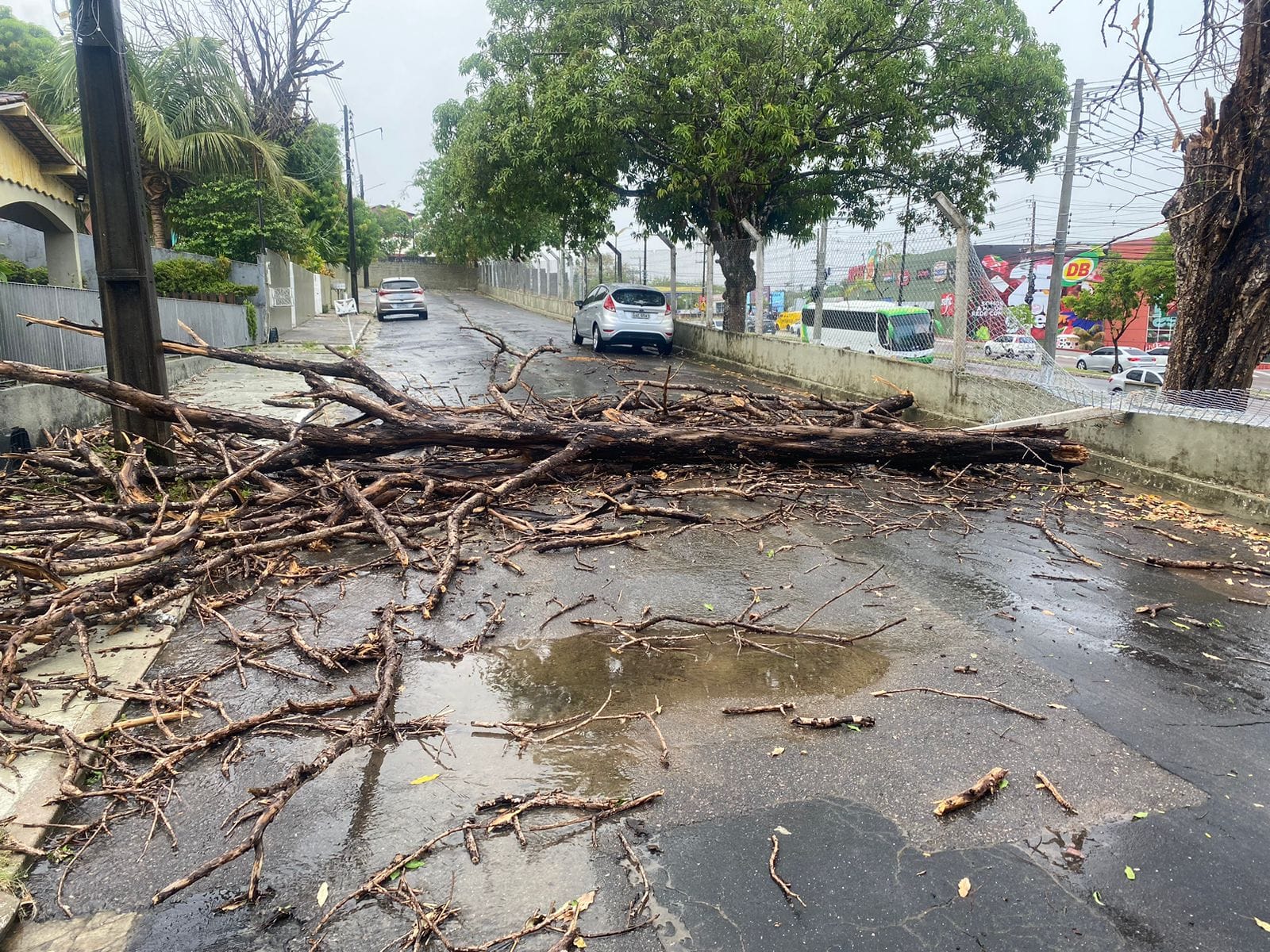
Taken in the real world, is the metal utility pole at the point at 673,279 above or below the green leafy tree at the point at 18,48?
below

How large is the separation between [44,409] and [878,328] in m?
11.2

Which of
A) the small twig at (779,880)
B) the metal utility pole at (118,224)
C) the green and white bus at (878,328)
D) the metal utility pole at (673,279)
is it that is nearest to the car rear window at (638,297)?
the metal utility pole at (673,279)

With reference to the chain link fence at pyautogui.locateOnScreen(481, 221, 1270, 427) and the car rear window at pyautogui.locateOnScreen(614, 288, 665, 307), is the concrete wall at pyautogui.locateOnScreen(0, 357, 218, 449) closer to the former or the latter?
the chain link fence at pyautogui.locateOnScreen(481, 221, 1270, 427)

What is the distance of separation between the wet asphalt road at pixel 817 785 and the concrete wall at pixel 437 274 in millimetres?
73925

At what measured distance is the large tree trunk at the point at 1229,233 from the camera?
25.6ft

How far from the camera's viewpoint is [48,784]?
321 centimetres

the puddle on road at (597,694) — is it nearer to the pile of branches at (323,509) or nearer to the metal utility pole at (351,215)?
the pile of branches at (323,509)

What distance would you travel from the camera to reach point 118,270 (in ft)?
24.1

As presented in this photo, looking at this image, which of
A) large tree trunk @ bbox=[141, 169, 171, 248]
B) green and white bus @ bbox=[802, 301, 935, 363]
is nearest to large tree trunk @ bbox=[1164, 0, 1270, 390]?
green and white bus @ bbox=[802, 301, 935, 363]

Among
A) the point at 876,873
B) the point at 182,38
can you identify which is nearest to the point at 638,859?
the point at 876,873

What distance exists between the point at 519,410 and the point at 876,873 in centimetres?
695

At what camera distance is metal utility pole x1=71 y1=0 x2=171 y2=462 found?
23.2 ft

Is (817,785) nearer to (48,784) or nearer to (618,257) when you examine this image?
(48,784)

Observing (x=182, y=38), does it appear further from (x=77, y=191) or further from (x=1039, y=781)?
(x=1039, y=781)
